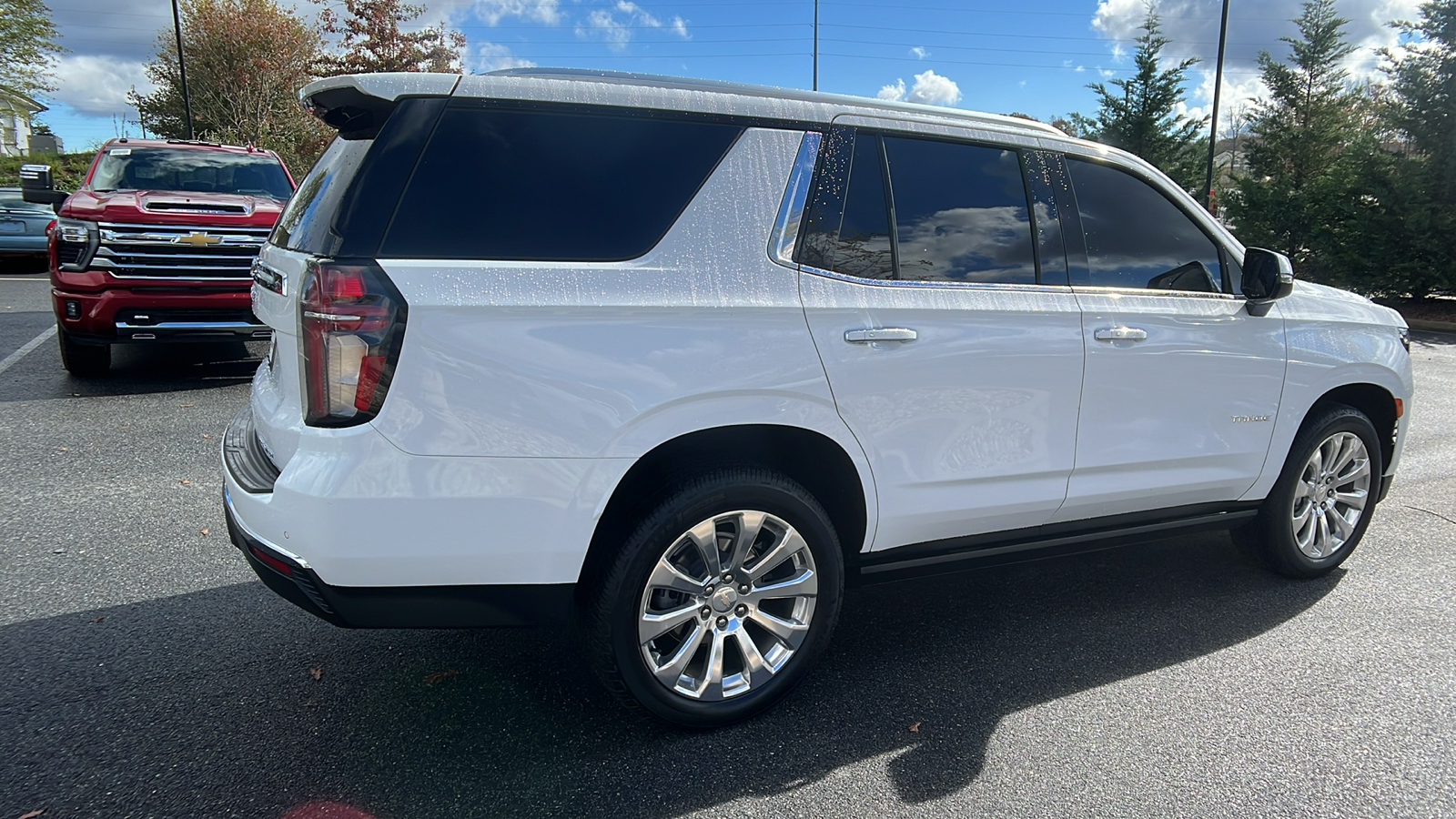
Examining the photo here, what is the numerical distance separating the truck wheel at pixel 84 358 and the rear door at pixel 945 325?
7199 millimetres

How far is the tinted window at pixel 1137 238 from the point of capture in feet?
11.3

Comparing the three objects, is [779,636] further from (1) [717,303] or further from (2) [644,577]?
(1) [717,303]

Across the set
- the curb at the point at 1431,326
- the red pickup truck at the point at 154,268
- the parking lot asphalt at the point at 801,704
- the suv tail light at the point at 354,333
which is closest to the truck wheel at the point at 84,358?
the red pickup truck at the point at 154,268

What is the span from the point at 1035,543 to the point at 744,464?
1.27 m

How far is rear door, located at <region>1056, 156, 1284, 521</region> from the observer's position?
11.1 feet

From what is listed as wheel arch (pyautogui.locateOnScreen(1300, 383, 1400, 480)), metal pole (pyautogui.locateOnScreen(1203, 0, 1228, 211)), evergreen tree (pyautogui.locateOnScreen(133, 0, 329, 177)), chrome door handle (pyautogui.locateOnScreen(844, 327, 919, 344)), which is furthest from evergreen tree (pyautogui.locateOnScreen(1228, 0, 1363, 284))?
evergreen tree (pyautogui.locateOnScreen(133, 0, 329, 177))

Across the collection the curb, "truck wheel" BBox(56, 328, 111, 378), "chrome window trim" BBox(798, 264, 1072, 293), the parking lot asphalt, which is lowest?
the curb

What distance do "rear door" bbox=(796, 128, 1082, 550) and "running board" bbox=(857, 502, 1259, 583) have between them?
50 mm

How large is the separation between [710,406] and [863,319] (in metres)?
0.58

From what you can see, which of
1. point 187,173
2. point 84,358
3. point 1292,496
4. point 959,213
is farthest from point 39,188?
point 1292,496

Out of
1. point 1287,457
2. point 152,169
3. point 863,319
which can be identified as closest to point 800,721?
point 863,319

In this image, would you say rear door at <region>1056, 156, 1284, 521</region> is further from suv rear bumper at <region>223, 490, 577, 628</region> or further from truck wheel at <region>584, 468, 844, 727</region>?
suv rear bumper at <region>223, 490, 577, 628</region>

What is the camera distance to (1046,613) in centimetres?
379

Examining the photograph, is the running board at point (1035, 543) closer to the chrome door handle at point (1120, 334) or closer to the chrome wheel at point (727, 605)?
the chrome wheel at point (727, 605)
